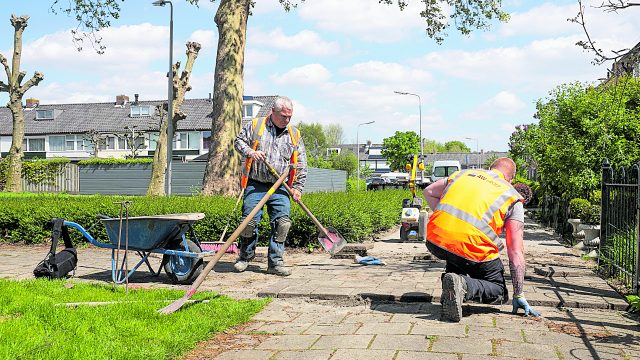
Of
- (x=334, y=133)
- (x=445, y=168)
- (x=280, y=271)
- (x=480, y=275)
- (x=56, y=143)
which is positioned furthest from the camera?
(x=334, y=133)

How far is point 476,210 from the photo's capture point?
201 inches

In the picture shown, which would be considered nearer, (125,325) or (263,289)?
(125,325)

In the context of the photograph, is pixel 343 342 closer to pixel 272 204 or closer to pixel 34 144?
pixel 272 204

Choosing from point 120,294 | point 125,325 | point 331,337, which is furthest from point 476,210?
point 120,294

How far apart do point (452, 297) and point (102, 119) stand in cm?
6598

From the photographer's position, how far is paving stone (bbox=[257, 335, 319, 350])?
434 centimetres

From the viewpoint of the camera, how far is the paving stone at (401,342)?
4254 millimetres

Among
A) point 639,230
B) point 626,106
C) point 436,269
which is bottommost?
point 436,269

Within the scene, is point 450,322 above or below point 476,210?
below

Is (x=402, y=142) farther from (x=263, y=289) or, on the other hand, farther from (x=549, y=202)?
(x=263, y=289)

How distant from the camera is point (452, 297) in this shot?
4.94 m

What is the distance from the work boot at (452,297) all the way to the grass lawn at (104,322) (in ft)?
4.93

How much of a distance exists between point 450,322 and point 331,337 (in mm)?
964

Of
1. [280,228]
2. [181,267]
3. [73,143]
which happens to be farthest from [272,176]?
[73,143]
